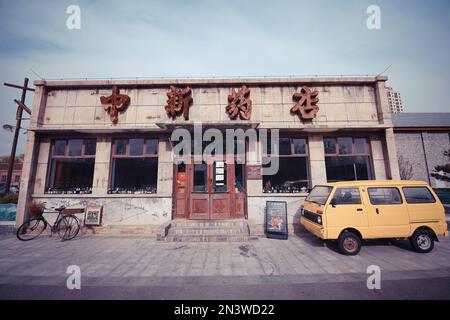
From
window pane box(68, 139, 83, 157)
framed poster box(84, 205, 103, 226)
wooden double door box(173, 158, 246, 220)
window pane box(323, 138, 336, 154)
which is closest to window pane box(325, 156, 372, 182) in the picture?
window pane box(323, 138, 336, 154)

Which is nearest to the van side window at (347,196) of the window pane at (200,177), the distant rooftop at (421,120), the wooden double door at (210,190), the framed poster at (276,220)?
the framed poster at (276,220)

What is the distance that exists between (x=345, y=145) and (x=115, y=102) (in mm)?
11334

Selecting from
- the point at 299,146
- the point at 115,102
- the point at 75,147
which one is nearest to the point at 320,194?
the point at 299,146

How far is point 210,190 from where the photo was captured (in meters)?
8.23

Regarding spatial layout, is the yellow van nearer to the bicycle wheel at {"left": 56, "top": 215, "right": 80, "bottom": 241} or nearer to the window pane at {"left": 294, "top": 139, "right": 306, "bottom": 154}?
the window pane at {"left": 294, "top": 139, "right": 306, "bottom": 154}

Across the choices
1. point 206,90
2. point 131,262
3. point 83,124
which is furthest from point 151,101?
point 131,262

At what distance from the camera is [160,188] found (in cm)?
814

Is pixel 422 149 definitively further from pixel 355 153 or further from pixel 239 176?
pixel 239 176

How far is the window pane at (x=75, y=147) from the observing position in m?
8.68

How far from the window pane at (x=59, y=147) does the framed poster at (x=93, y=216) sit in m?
3.23

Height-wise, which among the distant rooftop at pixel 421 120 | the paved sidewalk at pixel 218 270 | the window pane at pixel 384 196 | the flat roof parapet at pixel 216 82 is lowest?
the paved sidewalk at pixel 218 270

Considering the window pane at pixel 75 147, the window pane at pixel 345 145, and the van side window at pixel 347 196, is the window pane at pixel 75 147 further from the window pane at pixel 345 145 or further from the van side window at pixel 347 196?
the window pane at pixel 345 145

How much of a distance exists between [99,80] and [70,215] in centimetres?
646
